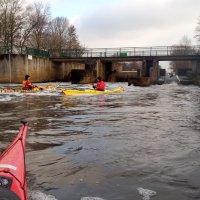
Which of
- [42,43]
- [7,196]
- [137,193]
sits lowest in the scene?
[137,193]

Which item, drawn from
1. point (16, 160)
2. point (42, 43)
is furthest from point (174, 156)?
point (42, 43)

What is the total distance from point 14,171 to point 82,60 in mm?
45057

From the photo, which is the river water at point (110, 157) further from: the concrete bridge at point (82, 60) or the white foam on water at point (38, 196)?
the concrete bridge at point (82, 60)

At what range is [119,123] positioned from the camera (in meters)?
11.3

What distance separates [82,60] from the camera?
48938 mm

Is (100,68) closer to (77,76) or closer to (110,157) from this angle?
(77,76)

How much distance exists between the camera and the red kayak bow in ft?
12.7

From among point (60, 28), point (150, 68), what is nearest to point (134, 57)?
point (150, 68)

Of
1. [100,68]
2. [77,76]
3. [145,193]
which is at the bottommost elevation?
[145,193]

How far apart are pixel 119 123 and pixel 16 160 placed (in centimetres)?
686

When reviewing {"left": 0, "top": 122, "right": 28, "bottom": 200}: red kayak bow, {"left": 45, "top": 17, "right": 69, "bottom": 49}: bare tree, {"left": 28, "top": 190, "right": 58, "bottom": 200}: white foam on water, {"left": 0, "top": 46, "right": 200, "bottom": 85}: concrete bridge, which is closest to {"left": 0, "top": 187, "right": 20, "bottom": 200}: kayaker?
{"left": 0, "top": 122, "right": 28, "bottom": 200}: red kayak bow

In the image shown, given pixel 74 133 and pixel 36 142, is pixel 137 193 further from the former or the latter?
pixel 74 133

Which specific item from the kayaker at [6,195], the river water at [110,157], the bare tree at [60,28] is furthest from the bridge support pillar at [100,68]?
the kayaker at [6,195]

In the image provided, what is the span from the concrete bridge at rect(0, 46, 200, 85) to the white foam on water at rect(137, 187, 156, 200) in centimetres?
3473
